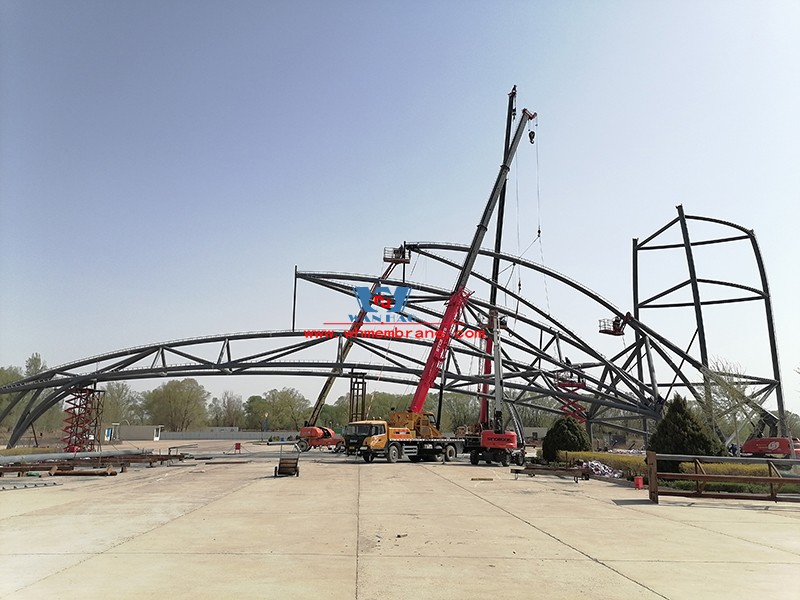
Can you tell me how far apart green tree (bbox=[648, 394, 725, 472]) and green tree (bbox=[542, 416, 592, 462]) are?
38.2ft

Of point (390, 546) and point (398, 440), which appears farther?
point (398, 440)

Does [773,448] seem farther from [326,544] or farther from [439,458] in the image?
[326,544]

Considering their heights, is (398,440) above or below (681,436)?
below

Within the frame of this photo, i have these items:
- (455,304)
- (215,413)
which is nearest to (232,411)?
(215,413)

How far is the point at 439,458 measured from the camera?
137ft

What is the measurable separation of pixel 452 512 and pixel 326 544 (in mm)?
4975

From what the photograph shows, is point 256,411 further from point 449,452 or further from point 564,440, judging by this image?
point 564,440

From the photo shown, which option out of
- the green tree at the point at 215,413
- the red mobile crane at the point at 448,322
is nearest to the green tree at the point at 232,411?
the green tree at the point at 215,413

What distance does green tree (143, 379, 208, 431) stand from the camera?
107 metres

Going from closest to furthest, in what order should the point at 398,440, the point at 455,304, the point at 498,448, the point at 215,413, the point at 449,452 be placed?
the point at 498,448 → the point at 398,440 → the point at 449,452 → the point at 455,304 → the point at 215,413

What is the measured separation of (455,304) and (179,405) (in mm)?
81015

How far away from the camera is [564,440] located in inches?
1412

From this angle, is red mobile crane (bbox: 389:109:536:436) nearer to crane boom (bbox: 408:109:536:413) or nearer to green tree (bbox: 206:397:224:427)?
crane boom (bbox: 408:109:536:413)

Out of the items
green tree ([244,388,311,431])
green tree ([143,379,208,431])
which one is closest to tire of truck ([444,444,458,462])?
green tree ([244,388,311,431])
